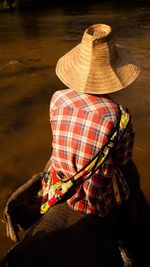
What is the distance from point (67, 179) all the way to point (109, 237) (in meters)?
0.42

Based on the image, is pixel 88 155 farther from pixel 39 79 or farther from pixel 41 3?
pixel 41 3

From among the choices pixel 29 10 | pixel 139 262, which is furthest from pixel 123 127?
Answer: pixel 29 10

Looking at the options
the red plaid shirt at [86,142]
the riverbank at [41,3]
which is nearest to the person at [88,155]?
the red plaid shirt at [86,142]

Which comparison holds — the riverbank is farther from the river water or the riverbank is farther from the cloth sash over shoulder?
the cloth sash over shoulder

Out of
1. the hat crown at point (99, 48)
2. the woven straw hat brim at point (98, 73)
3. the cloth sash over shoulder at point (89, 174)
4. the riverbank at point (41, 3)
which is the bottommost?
the riverbank at point (41, 3)

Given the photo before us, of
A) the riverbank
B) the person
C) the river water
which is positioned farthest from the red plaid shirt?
the riverbank

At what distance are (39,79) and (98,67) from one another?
4.53 metres

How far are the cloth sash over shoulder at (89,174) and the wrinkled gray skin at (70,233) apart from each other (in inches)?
3.3

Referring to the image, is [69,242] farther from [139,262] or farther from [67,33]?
[67,33]

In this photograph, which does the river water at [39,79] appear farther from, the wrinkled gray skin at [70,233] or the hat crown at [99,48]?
the hat crown at [99,48]

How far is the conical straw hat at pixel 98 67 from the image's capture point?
6.68ft

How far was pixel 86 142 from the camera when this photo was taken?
6.48 ft

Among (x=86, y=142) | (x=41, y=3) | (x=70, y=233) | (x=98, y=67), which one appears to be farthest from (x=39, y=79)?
(x=41, y=3)

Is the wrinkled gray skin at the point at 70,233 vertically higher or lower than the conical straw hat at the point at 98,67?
lower
